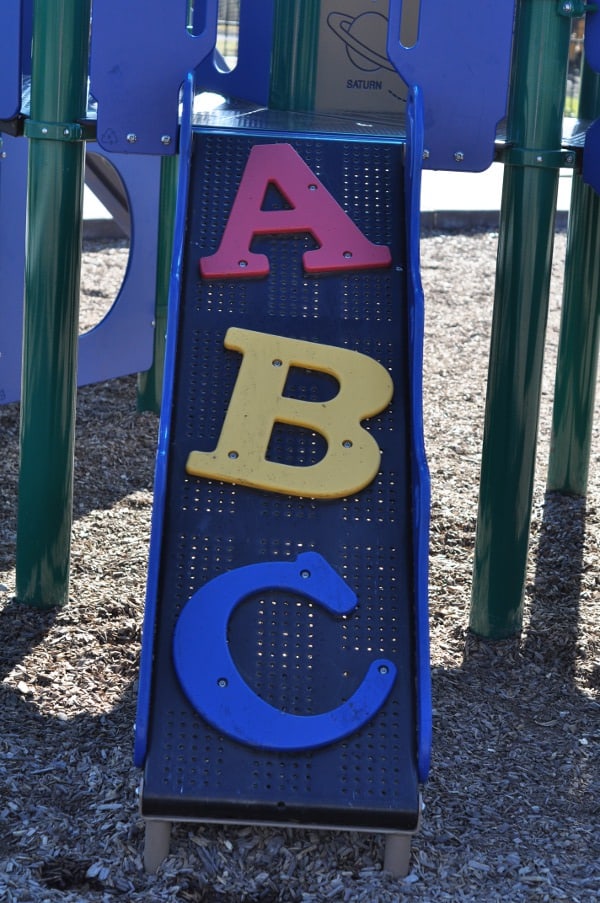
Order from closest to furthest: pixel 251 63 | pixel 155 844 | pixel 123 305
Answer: pixel 155 844
pixel 251 63
pixel 123 305

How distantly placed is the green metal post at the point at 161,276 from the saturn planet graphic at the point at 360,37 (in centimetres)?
134

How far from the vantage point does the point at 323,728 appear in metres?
3.13

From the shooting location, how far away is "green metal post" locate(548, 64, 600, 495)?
551cm

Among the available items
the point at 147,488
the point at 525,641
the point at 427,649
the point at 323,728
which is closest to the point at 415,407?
the point at 427,649

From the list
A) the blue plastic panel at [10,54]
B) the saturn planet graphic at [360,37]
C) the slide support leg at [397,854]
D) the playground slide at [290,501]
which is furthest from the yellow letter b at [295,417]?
the saturn planet graphic at [360,37]

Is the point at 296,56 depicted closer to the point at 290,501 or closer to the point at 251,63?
the point at 251,63

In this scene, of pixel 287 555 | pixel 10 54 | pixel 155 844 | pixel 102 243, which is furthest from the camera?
pixel 102 243

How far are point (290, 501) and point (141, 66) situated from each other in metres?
1.55

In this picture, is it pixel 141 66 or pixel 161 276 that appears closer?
pixel 141 66

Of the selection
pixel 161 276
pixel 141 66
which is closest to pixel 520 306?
pixel 141 66

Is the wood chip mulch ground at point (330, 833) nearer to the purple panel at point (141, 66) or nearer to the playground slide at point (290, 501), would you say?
the playground slide at point (290, 501)

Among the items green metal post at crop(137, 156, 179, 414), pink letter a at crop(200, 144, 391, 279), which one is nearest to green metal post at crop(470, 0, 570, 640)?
pink letter a at crop(200, 144, 391, 279)

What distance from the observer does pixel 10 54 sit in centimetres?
415

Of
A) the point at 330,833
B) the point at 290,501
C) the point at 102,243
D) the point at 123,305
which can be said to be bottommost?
the point at 330,833
